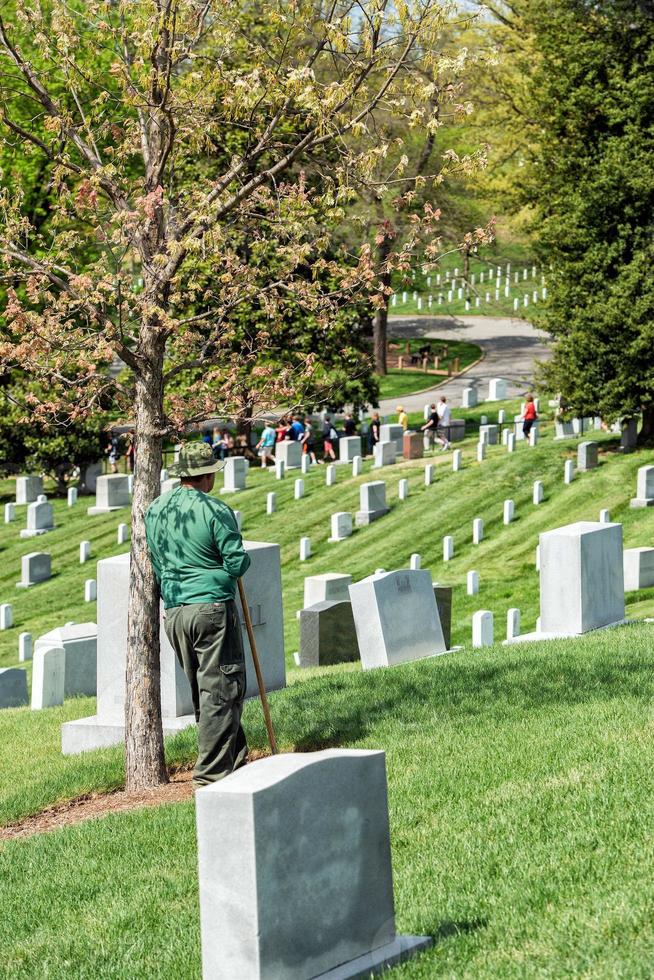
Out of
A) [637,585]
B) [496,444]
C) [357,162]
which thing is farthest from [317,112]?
[496,444]

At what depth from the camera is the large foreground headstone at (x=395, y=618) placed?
1345 cm

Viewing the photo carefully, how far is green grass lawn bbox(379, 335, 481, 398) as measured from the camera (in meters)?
52.8

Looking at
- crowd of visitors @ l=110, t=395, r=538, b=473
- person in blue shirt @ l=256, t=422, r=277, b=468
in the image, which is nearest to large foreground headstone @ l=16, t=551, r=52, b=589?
crowd of visitors @ l=110, t=395, r=538, b=473

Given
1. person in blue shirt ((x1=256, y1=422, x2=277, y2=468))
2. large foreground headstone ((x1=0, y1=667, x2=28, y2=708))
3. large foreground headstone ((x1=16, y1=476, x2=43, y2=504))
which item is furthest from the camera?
person in blue shirt ((x1=256, y1=422, x2=277, y2=468))

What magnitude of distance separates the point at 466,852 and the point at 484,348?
183 ft

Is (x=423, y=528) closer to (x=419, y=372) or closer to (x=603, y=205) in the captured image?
(x=603, y=205)

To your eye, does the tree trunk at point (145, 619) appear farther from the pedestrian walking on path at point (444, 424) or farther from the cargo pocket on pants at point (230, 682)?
the pedestrian walking on path at point (444, 424)

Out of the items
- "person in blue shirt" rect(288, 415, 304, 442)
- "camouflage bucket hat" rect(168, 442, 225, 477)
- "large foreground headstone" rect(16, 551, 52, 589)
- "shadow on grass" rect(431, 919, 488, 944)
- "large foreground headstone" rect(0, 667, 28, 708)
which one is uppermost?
"camouflage bucket hat" rect(168, 442, 225, 477)

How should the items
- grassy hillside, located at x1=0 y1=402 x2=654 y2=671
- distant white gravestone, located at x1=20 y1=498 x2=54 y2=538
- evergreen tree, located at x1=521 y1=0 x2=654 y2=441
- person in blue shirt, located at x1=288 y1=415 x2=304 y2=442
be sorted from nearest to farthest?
1. grassy hillside, located at x1=0 y1=402 x2=654 y2=671
2. evergreen tree, located at x1=521 y1=0 x2=654 y2=441
3. distant white gravestone, located at x1=20 y1=498 x2=54 y2=538
4. person in blue shirt, located at x1=288 y1=415 x2=304 y2=442

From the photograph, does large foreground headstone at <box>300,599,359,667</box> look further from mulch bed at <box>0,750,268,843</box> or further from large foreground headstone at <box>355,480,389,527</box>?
large foreground headstone at <box>355,480,389,527</box>

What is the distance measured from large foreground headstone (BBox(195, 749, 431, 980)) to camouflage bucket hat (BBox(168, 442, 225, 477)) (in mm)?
3430

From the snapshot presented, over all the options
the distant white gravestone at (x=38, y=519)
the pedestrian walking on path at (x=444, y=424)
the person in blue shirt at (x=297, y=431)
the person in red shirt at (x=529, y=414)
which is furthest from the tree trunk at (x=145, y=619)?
the person in blue shirt at (x=297, y=431)

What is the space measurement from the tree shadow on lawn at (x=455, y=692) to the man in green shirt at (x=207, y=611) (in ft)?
3.82

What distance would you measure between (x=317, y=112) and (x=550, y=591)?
6.92 meters
